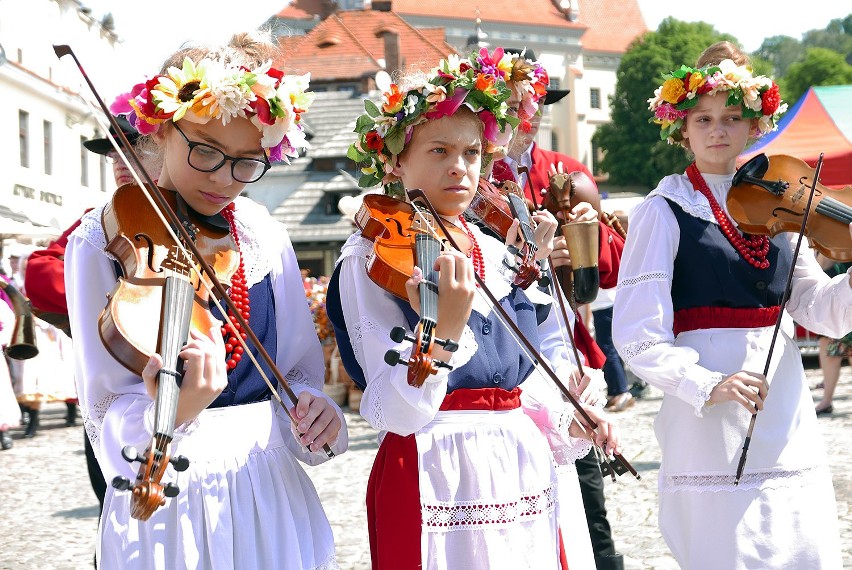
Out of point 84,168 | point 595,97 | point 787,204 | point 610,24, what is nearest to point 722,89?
point 787,204

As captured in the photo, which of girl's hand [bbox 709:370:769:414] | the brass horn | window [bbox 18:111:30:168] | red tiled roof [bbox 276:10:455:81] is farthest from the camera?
red tiled roof [bbox 276:10:455:81]

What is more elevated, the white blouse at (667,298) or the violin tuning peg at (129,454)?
the violin tuning peg at (129,454)

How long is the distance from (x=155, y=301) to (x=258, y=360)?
0.48m

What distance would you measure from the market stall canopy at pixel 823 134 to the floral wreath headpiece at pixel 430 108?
1148cm

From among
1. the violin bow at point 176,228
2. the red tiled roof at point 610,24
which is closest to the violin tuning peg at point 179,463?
the violin bow at point 176,228

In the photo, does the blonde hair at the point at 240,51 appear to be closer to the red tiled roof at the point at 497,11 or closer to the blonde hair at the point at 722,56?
Answer: the blonde hair at the point at 722,56

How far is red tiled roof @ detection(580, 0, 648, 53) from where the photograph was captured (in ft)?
274

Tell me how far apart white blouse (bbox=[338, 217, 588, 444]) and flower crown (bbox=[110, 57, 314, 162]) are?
0.40 meters

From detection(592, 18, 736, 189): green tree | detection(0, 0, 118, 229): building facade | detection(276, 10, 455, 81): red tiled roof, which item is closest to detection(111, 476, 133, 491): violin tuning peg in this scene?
detection(0, 0, 118, 229): building facade

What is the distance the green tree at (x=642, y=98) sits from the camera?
206 feet

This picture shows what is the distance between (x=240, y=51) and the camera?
10.1 feet

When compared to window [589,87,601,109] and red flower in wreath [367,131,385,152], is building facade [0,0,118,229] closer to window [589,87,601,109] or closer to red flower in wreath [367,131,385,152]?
red flower in wreath [367,131,385,152]

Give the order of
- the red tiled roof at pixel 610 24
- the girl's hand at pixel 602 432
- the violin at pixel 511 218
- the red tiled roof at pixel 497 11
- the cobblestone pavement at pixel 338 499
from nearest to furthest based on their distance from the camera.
→ 1. the girl's hand at pixel 602 432
2. the violin at pixel 511 218
3. the cobblestone pavement at pixel 338 499
4. the red tiled roof at pixel 497 11
5. the red tiled roof at pixel 610 24

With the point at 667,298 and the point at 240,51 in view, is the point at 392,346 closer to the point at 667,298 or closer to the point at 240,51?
the point at 240,51
